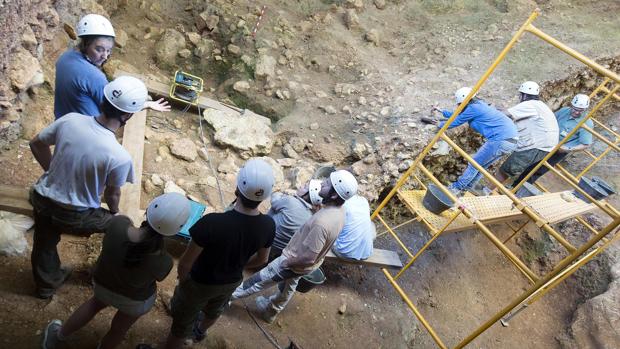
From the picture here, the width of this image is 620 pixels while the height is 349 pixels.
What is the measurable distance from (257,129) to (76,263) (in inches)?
129

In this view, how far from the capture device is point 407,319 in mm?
4723

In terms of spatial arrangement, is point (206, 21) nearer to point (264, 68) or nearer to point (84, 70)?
point (264, 68)

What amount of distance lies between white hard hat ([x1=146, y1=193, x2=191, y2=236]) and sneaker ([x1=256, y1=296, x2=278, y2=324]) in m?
1.98

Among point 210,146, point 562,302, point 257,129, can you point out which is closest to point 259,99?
point 257,129

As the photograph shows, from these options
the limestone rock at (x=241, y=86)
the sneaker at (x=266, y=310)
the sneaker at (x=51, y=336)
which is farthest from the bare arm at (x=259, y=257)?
the limestone rock at (x=241, y=86)

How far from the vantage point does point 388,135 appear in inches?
237

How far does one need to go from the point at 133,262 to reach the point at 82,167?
28.2 inches

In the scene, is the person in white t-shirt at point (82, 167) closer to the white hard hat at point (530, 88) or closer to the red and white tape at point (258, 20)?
the red and white tape at point (258, 20)

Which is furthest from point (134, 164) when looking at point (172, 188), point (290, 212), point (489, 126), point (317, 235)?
point (489, 126)

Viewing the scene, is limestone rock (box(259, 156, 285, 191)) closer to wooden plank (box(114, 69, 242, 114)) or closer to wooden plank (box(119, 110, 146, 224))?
wooden plank (box(114, 69, 242, 114))

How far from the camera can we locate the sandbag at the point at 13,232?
10.1 ft

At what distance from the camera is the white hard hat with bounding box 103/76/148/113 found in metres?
2.24

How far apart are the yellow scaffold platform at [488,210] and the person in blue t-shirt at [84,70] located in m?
3.24

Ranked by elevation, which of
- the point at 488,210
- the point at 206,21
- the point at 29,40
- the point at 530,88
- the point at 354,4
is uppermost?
the point at 530,88
